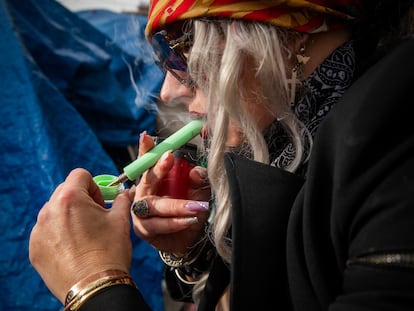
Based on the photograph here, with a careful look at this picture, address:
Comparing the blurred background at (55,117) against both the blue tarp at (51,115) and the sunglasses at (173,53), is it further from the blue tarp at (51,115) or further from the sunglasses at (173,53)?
the sunglasses at (173,53)

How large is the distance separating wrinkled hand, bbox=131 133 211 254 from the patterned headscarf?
1.26 ft

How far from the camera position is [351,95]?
595 mm

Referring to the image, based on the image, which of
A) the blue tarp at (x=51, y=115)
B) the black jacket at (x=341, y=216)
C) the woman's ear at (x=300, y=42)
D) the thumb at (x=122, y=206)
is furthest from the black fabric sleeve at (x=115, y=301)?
the blue tarp at (x=51, y=115)

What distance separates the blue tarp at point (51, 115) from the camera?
155 cm

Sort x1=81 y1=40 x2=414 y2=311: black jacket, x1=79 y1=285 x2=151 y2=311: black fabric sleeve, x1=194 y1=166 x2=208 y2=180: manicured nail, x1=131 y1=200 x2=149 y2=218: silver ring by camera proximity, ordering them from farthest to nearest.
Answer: x1=194 y1=166 x2=208 y2=180: manicured nail < x1=131 y1=200 x2=149 y2=218: silver ring < x1=79 y1=285 x2=151 y2=311: black fabric sleeve < x1=81 y1=40 x2=414 y2=311: black jacket

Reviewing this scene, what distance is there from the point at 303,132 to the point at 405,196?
1.23 ft

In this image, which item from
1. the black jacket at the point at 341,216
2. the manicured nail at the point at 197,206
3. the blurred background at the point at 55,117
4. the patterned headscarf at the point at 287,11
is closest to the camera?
the black jacket at the point at 341,216

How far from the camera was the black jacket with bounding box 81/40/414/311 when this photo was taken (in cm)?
50

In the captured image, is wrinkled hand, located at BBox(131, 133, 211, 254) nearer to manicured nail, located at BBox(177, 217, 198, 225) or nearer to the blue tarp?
manicured nail, located at BBox(177, 217, 198, 225)

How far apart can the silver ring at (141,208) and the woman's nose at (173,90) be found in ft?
1.06

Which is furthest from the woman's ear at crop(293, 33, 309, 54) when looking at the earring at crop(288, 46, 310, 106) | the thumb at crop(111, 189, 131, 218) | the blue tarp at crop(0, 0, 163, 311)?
the blue tarp at crop(0, 0, 163, 311)

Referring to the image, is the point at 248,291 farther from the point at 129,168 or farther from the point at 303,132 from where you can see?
the point at 129,168

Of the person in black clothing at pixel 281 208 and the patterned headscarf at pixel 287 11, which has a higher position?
the patterned headscarf at pixel 287 11

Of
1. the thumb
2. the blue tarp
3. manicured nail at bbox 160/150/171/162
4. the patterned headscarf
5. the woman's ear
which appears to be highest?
the patterned headscarf
